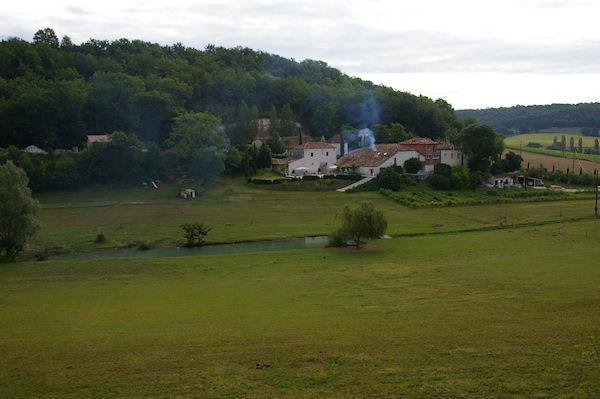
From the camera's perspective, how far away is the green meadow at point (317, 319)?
12766 millimetres

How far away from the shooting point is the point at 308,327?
17.0m

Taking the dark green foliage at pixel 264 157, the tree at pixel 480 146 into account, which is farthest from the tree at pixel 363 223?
the tree at pixel 480 146

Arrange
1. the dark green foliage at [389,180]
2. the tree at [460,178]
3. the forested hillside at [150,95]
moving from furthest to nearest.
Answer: the forested hillside at [150,95], the tree at [460,178], the dark green foliage at [389,180]

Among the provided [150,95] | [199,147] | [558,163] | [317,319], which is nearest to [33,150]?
[150,95]

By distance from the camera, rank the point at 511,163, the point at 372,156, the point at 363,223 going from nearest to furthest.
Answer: the point at 363,223, the point at 372,156, the point at 511,163

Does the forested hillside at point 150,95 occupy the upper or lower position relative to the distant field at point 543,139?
upper

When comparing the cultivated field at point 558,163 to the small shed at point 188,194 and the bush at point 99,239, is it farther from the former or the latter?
the bush at point 99,239

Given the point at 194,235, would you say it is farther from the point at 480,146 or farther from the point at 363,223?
the point at 480,146

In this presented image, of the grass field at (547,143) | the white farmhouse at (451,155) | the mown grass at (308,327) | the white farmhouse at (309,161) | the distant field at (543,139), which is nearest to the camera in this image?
the mown grass at (308,327)

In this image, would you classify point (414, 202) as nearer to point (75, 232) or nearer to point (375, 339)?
point (75, 232)

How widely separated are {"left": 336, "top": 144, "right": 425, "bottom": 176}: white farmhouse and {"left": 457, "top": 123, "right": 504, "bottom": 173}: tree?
6.58m

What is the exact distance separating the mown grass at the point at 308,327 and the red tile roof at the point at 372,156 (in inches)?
1244

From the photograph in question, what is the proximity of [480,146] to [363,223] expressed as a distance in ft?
120

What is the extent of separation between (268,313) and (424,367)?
7.30 meters
